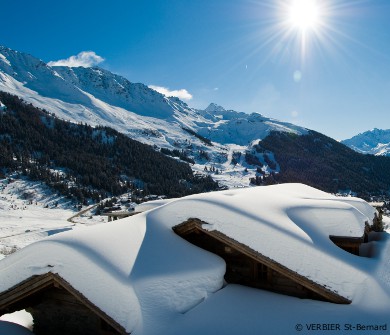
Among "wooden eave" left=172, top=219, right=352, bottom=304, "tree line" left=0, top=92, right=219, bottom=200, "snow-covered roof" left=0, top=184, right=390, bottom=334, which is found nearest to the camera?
"snow-covered roof" left=0, top=184, right=390, bottom=334

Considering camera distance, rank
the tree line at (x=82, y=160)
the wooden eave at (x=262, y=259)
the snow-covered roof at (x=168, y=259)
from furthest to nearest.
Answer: the tree line at (x=82, y=160) < the wooden eave at (x=262, y=259) < the snow-covered roof at (x=168, y=259)

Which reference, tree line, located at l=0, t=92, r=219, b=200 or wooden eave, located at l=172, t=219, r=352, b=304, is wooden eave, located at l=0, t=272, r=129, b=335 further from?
tree line, located at l=0, t=92, r=219, b=200

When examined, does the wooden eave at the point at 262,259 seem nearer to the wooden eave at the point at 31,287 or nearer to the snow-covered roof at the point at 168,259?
the snow-covered roof at the point at 168,259

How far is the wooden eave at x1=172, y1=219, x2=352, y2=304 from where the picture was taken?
355 inches

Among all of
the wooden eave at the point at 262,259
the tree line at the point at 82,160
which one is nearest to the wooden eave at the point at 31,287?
the wooden eave at the point at 262,259

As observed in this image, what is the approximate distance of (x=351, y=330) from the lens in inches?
311

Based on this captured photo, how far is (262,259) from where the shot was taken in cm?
978

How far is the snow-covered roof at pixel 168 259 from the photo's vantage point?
8.46 meters

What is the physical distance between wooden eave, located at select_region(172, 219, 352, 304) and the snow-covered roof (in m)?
0.14

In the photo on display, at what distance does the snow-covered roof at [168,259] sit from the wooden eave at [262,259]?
14 cm

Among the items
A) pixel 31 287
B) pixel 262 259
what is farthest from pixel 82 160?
pixel 262 259

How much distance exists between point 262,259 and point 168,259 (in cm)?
293

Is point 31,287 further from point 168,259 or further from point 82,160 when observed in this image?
point 82,160

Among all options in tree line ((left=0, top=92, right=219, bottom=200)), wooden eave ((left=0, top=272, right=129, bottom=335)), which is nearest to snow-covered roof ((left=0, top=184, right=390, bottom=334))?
wooden eave ((left=0, top=272, right=129, bottom=335))
